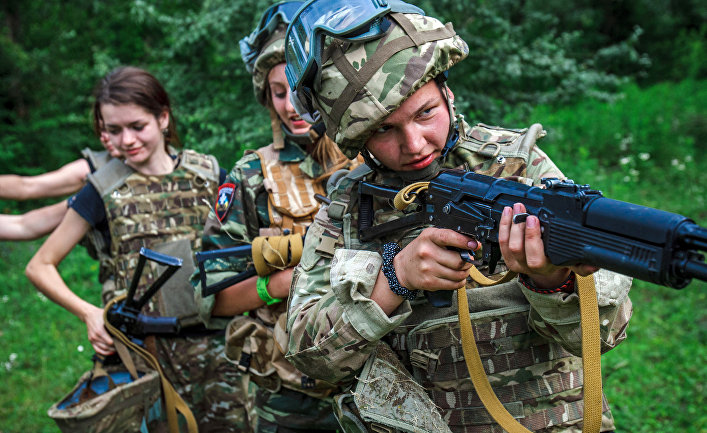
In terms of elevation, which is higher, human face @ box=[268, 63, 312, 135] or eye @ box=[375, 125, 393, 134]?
eye @ box=[375, 125, 393, 134]

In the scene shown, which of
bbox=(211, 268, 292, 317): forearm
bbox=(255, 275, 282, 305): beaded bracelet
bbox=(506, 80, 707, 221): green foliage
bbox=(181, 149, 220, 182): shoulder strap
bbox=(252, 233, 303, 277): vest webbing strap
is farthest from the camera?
bbox=(506, 80, 707, 221): green foliage

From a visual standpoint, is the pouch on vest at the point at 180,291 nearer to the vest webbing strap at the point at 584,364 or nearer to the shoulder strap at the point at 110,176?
the shoulder strap at the point at 110,176

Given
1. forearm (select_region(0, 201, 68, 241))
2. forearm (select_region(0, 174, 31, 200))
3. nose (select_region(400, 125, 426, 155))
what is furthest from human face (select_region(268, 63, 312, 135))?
forearm (select_region(0, 174, 31, 200))

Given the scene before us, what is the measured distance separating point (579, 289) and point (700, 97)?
43.7ft

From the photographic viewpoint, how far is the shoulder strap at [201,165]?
386 cm

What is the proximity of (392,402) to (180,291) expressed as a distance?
2.04 metres

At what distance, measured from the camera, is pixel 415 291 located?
1.88m

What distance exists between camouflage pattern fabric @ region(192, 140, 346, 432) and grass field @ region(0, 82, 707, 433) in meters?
2.69

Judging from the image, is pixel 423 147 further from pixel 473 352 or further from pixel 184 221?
pixel 184 221

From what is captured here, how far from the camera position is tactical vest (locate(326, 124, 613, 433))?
200 centimetres

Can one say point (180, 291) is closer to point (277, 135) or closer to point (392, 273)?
point (277, 135)

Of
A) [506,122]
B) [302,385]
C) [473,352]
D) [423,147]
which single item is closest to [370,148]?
[423,147]

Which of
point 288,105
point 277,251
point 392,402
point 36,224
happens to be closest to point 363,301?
point 392,402

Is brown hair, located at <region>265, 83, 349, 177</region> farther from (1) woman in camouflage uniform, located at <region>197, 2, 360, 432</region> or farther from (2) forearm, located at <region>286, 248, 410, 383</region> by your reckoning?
A: (2) forearm, located at <region>286, 248, 410, 383</region>
